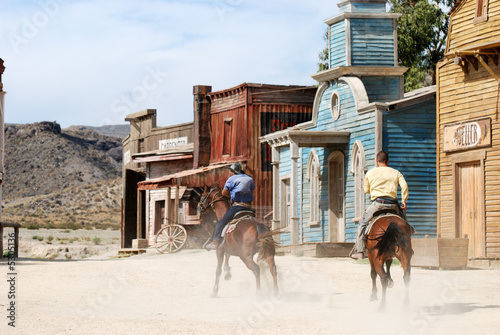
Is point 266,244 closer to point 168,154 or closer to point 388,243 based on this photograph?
point 388,243

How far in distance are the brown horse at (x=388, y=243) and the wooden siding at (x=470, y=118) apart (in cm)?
848

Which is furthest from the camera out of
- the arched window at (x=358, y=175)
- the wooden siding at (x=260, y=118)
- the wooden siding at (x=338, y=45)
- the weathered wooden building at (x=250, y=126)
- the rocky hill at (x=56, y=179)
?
the rocky hill at (x=56, y=179)

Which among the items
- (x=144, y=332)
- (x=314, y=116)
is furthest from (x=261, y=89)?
(x=144, y=332)

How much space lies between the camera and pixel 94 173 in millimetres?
110625

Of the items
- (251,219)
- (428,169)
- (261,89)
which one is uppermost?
(261,89)

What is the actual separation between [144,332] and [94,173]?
102404mm

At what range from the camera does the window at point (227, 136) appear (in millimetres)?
34706

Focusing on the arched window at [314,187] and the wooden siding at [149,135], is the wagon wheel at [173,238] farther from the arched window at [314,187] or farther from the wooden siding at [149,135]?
the wooden siding at [149,135]

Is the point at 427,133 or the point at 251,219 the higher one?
the point at 427,133

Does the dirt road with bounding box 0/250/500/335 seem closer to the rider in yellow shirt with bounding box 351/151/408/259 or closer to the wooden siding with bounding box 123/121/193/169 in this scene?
the rider in yellow shirt with bounding box 351/151/408/259

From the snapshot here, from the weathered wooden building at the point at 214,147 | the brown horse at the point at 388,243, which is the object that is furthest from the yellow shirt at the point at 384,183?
the weathered wooden building at the point at 214,147

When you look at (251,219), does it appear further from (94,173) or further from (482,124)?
(94,173)

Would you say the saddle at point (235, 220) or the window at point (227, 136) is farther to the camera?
the window at point (227, 136)

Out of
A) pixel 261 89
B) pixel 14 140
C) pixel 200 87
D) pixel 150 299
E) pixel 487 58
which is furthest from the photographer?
pixel 14 140
